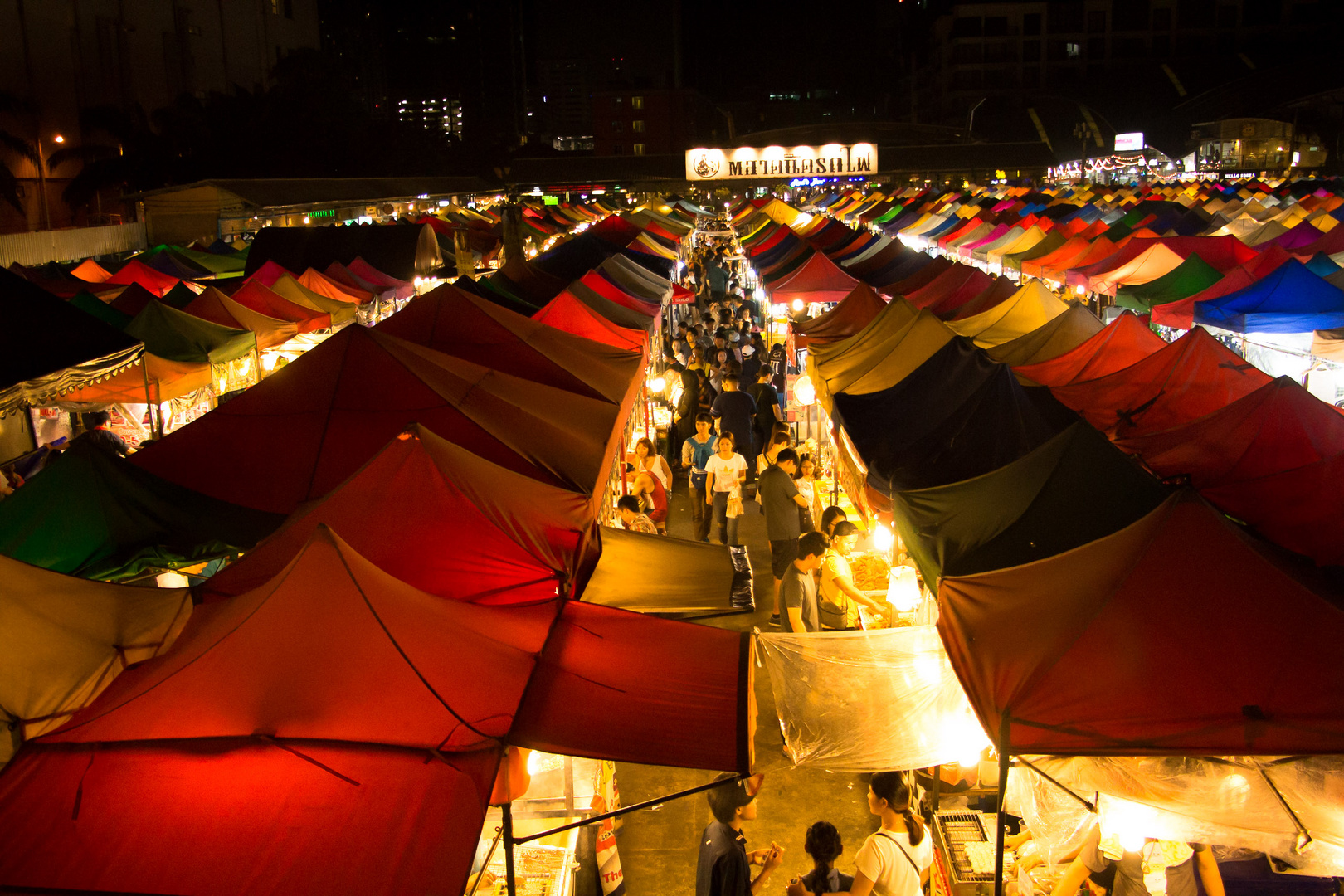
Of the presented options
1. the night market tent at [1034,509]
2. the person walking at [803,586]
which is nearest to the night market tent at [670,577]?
the person walking at [803,586]

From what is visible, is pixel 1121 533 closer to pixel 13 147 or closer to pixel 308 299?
pixel 308 299

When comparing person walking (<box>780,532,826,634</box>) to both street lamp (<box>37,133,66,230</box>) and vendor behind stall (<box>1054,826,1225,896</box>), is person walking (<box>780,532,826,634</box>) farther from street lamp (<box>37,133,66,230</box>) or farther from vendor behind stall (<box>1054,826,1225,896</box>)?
street lamp (<box>37,133,66,230</box>)

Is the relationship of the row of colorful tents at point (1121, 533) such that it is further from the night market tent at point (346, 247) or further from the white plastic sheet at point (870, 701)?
the night market tent at point (346, 247)

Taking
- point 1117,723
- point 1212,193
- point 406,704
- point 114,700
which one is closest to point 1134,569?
point 1117,723

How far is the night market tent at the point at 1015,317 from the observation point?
11.1 m

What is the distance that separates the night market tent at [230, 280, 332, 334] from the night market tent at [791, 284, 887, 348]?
250 inches

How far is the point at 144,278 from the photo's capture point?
1566 centimetres

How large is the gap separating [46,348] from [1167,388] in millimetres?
8346

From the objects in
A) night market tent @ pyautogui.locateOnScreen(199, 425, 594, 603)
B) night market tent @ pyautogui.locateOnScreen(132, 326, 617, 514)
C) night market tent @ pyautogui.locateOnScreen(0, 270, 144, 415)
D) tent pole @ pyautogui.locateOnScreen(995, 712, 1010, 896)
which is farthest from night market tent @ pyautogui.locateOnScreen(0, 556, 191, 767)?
night market tent @ pyautogui.locateOnScreen(0, 270, 144, 415)

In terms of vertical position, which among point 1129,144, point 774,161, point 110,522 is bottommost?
point 110,522

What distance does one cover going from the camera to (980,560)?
189 inches

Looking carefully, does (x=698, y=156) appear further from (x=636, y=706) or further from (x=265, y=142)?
(x=636, y=706)

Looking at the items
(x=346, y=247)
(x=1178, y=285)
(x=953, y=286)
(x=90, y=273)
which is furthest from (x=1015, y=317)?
(x=346, y=247)

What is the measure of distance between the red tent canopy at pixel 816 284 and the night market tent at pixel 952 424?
24.9ft
